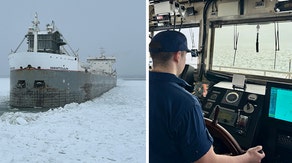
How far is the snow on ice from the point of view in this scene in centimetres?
381

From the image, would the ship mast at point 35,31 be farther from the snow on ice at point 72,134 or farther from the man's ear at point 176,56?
the man's ear at point 176,56

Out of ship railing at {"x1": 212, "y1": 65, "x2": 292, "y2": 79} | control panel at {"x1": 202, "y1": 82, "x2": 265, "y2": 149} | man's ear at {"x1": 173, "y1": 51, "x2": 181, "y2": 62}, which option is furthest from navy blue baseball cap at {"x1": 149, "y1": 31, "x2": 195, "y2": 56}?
ship railing at {"x1": 212, "y1": 65, "x2": 292, "y2": 79}

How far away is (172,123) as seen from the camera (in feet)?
1.98

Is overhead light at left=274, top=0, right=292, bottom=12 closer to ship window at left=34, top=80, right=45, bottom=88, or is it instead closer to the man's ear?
the man's ear

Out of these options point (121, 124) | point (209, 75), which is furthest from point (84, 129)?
point (209, 75)

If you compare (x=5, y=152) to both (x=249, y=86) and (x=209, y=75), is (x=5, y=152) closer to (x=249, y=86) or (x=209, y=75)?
(x=209, y=75)

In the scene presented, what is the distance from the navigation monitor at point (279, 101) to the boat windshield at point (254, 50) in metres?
0.40

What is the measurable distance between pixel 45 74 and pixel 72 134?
1.55 m

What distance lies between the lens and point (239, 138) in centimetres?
135

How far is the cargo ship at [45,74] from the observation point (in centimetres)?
455

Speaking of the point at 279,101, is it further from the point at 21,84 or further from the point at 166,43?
the point at 21,84

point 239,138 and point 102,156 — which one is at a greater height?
point 239,138

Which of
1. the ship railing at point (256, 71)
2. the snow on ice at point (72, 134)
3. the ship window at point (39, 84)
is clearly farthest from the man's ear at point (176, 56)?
the ship window at point (39, 84)

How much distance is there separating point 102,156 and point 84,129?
885mm
